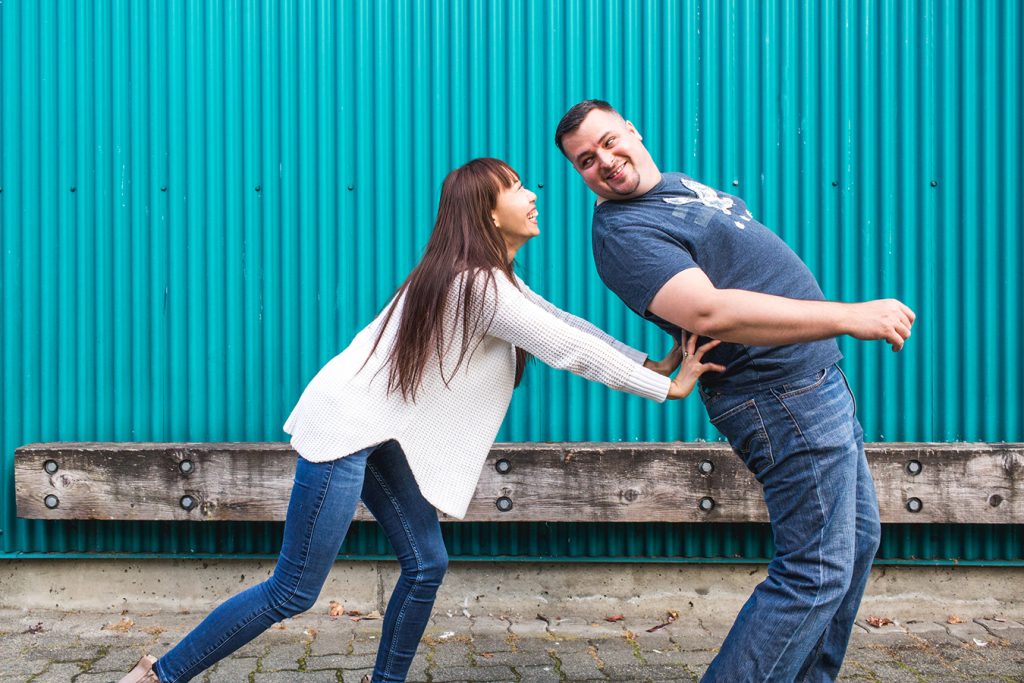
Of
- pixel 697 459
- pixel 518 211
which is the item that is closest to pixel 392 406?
pixel 518 211

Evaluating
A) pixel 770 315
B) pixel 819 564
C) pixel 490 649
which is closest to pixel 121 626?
pixel 490 649

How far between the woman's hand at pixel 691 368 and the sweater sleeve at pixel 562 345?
0.13 feet

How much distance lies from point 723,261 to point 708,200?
0.22 meters

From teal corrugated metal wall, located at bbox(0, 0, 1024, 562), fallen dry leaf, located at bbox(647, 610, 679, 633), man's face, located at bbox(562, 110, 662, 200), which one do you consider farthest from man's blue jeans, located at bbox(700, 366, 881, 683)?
teal corrugated metal wall, located at bbox(0, 0, 1024, 562)

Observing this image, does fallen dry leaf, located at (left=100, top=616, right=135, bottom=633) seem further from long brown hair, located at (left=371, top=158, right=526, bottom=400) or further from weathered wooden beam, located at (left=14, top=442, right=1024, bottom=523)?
long brown hair, located at (left=371, top=158, right=526, bottom=400)

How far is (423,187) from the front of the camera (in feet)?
16.0

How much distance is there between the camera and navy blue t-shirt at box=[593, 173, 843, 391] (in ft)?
9.07

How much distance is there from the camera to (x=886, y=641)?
14.5ft

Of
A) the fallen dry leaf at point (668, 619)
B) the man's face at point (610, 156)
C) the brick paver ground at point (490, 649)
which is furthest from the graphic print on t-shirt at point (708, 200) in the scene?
the fallen dry leaf at point (668, 619)

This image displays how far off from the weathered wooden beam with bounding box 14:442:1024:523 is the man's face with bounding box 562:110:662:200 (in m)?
1.84

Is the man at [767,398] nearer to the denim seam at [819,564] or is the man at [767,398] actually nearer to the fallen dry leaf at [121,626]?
the denim seam at [819,564]

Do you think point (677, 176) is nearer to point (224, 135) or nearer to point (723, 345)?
point (723, 345)

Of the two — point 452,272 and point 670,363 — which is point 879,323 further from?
point 452,272

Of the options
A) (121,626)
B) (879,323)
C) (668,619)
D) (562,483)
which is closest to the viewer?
(879,323)
